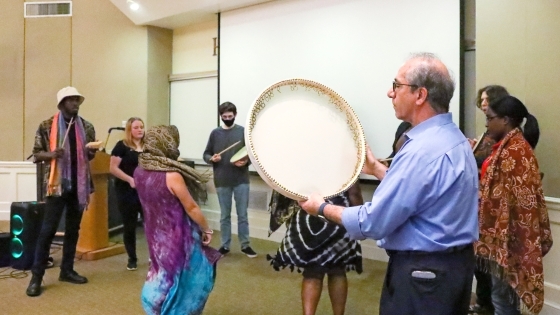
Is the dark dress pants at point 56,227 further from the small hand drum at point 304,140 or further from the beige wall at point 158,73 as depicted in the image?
the beige wall at point 158,73

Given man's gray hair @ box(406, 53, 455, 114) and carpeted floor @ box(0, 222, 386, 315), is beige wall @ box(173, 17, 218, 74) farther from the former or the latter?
man's gray hair @ box(406, 53, 455, 114)

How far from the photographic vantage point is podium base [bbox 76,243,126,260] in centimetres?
456

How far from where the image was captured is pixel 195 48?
20.9ft

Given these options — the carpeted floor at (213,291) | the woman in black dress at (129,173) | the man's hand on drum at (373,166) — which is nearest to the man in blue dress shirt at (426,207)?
the man's hand on drum at (373,166)

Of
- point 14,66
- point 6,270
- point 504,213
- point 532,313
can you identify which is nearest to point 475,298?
point 532,313

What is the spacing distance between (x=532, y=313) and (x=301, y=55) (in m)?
3.17

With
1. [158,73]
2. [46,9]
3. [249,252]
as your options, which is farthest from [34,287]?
[46,9]

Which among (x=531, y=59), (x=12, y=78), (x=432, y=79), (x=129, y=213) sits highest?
(x=12, y=78)

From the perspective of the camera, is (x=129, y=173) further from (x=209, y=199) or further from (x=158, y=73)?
(x=158, y=73)

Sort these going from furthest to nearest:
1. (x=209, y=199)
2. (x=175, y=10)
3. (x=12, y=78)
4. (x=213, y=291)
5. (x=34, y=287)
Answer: (x=12, y=78) → (x=209, y=199) → (x=175, y=10) → (x=213, y=291) → (x=34, y=287)

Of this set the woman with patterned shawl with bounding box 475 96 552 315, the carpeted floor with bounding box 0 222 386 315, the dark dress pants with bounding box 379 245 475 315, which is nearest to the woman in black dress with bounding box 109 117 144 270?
the carpeted floor with bounding box 0 222 386 315

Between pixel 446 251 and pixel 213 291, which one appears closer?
pixel 446 251

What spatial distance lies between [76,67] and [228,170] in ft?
10.4

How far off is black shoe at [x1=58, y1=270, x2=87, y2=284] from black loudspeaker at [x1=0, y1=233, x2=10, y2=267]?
2.22 feet
